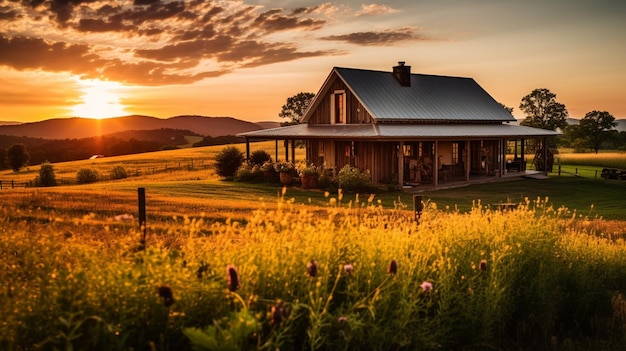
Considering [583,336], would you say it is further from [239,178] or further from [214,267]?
[239,178]

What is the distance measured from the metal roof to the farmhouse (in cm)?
7

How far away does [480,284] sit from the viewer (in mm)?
7594

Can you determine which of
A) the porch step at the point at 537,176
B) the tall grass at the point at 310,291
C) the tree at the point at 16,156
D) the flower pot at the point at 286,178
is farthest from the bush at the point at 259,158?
the tree at the point at 16,156

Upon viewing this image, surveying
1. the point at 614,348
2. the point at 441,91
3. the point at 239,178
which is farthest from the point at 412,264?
the point at 441,91

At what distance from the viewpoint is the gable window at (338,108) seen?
34.4 meters

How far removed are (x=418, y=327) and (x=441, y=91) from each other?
114 feet

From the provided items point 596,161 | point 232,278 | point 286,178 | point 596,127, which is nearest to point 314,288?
point 232,278

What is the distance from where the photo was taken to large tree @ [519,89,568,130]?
70938mm

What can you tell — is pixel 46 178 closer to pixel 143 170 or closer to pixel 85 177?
pixel 85 177

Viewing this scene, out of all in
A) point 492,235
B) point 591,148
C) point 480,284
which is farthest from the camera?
point 591,148

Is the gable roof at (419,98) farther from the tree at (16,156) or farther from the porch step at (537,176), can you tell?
the tree at (16,156)

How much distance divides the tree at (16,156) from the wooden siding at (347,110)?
4795 centimetres

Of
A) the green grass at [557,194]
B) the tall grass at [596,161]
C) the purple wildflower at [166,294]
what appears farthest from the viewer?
the tall grass at [596,161]

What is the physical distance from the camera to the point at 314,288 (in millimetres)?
6426
